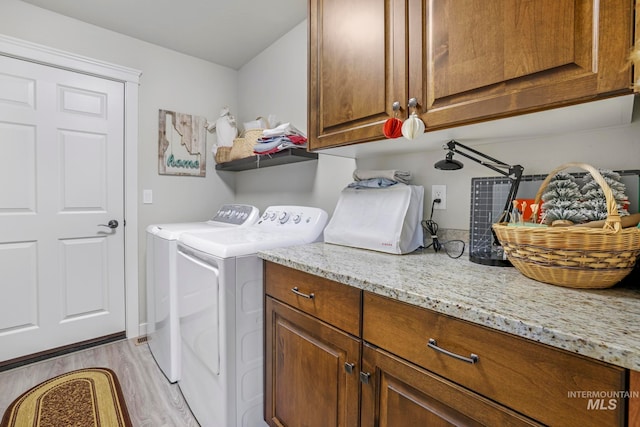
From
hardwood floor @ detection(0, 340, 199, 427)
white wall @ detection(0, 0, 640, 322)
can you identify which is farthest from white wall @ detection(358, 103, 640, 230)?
hardwood floor @ detection(0, 340, 199, 427)

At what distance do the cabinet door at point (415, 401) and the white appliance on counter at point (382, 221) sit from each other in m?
0.52

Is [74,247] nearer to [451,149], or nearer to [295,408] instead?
[295,408]

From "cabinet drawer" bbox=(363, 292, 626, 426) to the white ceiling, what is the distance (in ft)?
6.87

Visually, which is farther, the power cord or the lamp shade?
the power cord

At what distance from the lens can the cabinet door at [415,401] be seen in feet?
2.12

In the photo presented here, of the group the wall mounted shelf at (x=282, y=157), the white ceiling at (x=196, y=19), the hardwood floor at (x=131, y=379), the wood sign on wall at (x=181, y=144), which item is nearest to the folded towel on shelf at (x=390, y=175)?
the wall mounted shelf at (x=282, y=157)

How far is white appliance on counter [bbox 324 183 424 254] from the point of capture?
4.26 ft

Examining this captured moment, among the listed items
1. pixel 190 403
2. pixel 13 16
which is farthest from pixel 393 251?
pixel 13 16

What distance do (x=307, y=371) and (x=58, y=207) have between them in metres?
2.24

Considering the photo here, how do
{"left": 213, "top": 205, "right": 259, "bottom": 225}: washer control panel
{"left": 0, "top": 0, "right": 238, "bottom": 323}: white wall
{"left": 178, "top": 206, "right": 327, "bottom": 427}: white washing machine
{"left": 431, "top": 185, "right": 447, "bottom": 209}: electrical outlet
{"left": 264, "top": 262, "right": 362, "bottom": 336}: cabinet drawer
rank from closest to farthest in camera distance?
{"left": 264, "top": 262, "right": 362, "bottom": 336}: cabinet drawer < {"left": 178, "top": 206, "right": 327, "bottom": 427}: white washing machine < {"left": 431, "top": 185, "right": 447, "bottom": 209}: electrical outlet < {"left": 0, "top": 0, "right": 238, "bottom": 323}: white wall < {"left": 213, "top": 205, "right": 259, "bottom": 225}: washer control panel

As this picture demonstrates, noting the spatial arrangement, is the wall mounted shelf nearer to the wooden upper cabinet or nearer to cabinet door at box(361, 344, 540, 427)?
the wooden upper cabinet

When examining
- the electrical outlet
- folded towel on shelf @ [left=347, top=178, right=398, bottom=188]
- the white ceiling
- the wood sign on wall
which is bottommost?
the electrical outlet

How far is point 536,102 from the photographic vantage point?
0.78 m

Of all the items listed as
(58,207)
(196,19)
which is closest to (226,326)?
(58,207)
